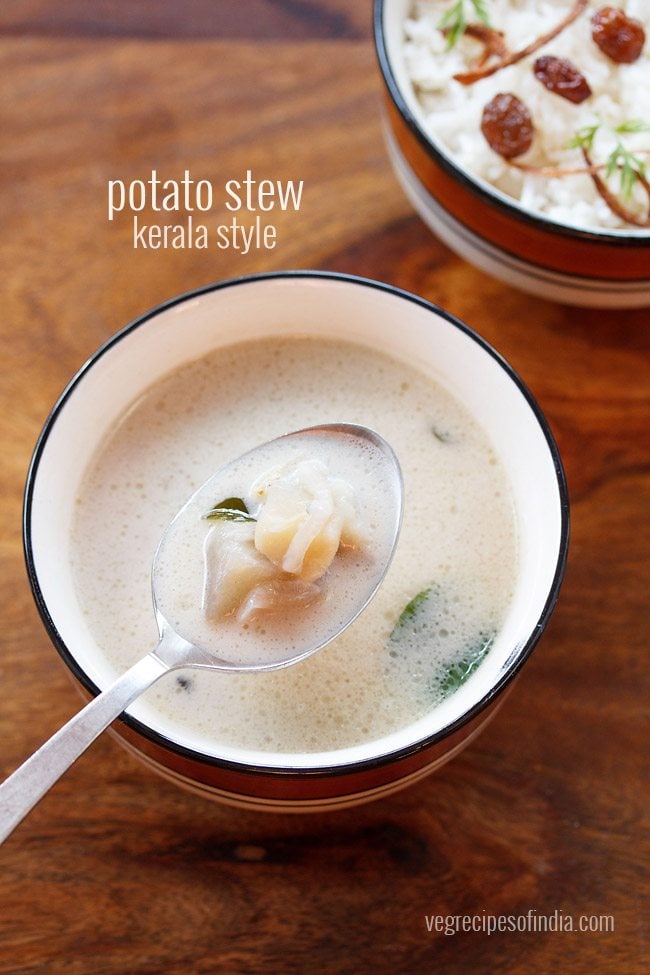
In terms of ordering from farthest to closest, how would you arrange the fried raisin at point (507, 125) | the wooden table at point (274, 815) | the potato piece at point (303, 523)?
the fried raisin at point (507, 125) → the wooden table at point (274, 815) → the potato piece at point (303, 523)

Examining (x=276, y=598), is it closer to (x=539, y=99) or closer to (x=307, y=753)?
(x=307, y=753)

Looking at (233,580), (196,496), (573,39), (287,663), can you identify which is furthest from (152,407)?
(573,39)

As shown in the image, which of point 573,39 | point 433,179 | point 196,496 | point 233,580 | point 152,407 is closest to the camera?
point 233,580

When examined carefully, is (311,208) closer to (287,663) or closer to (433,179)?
(433,179)

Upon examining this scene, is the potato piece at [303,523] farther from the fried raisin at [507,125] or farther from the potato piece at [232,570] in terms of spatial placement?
the fried raisin at [507,125]

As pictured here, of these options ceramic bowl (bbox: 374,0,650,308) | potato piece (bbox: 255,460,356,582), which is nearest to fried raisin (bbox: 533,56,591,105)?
ceramic bowl (bbox: 374,0,650,308)

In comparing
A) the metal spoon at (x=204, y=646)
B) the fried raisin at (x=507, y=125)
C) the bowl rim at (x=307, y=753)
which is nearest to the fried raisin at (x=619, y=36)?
the fried raisin at (x=507, y=125)
